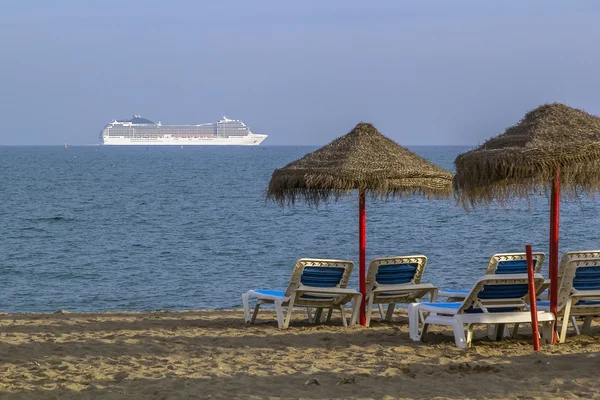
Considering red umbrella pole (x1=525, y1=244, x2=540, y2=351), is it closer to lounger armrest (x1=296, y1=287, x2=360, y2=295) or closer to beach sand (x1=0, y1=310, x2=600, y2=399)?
beach sand (x1=0, y1=310, x2=600, y2=399)

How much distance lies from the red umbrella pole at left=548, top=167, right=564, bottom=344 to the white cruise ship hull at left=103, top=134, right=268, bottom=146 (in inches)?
6924

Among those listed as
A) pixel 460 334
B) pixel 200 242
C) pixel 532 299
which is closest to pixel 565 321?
pixel 532 299

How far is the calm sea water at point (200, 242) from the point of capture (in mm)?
14992

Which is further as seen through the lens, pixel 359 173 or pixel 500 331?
pixel 359 173

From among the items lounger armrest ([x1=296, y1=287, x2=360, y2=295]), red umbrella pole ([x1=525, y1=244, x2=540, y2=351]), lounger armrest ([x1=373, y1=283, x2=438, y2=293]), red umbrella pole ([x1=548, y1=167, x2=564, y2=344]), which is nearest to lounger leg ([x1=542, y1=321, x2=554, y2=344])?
red umbrella pole ([x1=548, y1=167, x2=564, y2=344])

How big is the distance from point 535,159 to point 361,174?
1982mm

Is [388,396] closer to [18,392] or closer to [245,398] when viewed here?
[245,398]

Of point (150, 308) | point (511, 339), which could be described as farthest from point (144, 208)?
point (511, 339)

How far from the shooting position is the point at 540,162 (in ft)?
21.0

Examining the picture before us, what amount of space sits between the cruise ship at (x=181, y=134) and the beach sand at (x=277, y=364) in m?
172

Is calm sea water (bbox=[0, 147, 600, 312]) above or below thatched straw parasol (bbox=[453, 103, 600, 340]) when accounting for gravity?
below

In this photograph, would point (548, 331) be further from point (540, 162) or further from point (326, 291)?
point (326, 291)

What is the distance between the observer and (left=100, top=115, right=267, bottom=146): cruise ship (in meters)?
181

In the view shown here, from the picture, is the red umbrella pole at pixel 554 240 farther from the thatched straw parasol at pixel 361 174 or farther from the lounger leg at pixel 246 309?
the lounger leg at pixel 246 309
